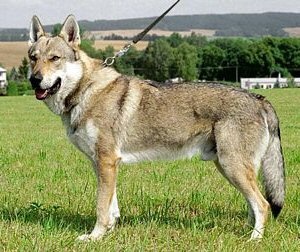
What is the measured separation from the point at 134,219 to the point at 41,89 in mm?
1942

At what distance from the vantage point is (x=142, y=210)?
786 cm

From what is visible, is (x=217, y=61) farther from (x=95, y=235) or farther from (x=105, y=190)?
(x=95, y=235)

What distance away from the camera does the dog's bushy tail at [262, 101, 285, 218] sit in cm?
699


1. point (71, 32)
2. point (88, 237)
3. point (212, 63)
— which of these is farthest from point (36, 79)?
point (212, 63)

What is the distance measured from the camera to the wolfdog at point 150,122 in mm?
6754

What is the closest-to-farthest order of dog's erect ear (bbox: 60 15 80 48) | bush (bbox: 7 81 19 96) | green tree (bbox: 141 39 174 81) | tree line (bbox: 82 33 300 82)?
dog's erect ear (bbox: 60 15 80 48) < bush (bbox: 7 81 19 96) < green tree (bbox: 141 39 174 81) < tree line (bbox: 82 33 300 82)

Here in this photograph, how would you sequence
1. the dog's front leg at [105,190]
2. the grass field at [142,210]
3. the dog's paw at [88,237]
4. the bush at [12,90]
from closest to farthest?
the grass field at [142,210] < the dog's paw at [88,237] < the dog's front leg at [105,190] < the bush at [12,90]

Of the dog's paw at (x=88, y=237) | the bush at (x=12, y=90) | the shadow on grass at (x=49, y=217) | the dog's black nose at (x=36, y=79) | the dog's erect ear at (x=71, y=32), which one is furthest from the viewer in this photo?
the bush at (x=12, y=90)

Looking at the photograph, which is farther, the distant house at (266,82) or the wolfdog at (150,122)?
the distant house at (266,82)

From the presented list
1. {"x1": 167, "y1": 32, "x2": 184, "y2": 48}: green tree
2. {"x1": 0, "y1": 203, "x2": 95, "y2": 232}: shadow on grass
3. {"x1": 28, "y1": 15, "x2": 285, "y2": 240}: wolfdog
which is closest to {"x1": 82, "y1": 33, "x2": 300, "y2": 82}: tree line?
{"x1": 167, "y1": 32, "x2": 184, "y2": 48}: green tree

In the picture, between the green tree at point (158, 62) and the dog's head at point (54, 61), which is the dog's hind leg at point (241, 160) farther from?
the green tree at point (158, 62)

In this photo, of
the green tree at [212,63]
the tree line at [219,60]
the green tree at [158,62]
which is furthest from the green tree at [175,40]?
the green tree at [158,62]

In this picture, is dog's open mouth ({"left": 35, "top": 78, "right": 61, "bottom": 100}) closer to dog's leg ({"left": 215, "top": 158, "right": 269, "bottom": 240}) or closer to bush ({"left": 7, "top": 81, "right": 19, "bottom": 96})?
dog's leg ({"left": 215, "top": 158, "right": 269, "bottom": 240})

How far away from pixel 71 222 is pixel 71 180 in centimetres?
257
